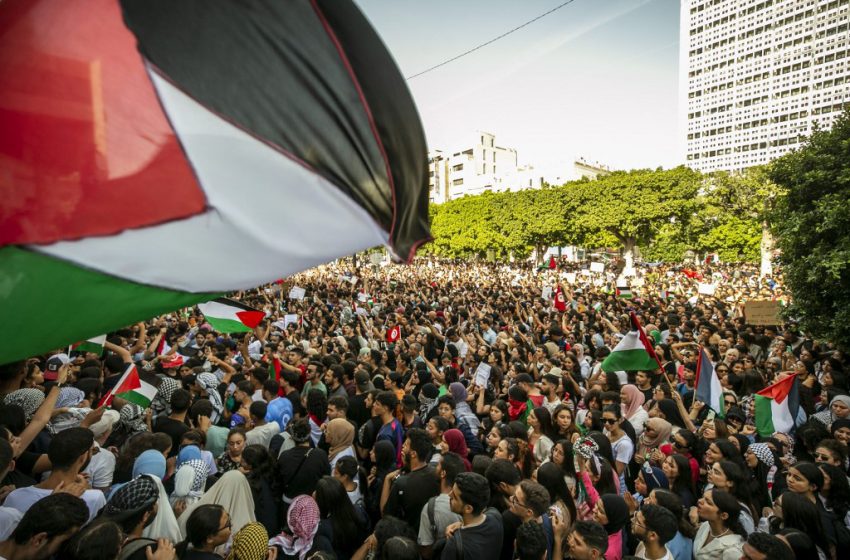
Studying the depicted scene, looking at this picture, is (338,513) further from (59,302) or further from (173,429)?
(59,302)

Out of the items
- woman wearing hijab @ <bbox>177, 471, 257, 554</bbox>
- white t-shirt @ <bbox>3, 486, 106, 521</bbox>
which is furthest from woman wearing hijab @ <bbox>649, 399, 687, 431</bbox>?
white t-shirt @ <bbox>3, 486, 106, 521</bbox>

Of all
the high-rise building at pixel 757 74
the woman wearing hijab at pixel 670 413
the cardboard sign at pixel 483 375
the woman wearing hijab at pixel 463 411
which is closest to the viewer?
the woman wearing hijab at pixel 463 411

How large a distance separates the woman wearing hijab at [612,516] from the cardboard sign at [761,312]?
9099 mm

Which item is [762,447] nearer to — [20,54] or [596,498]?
[596,498]

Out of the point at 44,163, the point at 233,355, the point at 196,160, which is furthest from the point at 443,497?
the point at 233,355

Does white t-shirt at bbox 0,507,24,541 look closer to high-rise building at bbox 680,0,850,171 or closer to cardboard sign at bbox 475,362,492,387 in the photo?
cardboard sign at bbox 475,362,492,387

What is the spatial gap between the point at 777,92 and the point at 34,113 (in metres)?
99.6

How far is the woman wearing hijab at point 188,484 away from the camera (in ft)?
11.0

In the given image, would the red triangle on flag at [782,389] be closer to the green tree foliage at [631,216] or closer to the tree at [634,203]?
the green tree foliage at [631,216]

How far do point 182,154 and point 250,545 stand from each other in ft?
6.82

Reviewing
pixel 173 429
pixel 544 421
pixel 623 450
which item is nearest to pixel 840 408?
pixel 623 450

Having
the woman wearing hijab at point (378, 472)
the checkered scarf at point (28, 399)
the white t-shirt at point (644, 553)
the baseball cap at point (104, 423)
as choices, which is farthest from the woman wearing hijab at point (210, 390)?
the white t-shirt at point (644, 553)

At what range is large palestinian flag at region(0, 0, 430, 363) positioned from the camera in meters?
1.67

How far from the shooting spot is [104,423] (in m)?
4.30
